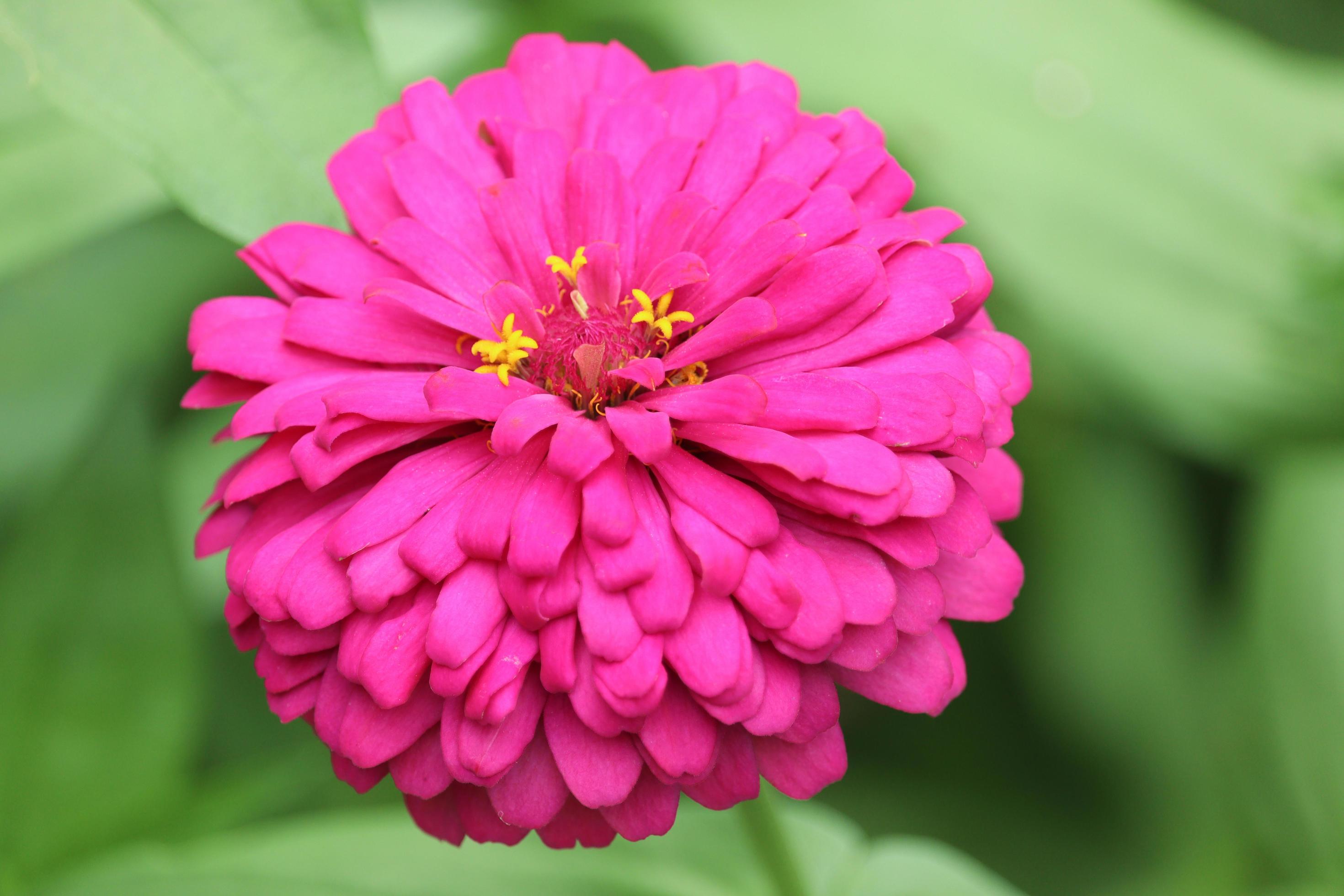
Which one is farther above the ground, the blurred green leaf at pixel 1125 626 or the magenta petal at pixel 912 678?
the magenta petal at pixel 912 678

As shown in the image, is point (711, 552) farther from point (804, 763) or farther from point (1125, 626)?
point (1125, 626)

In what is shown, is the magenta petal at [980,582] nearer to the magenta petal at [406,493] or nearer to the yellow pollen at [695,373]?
the yellow pollen at [695,373]

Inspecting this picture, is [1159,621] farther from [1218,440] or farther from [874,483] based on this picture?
[874,483]

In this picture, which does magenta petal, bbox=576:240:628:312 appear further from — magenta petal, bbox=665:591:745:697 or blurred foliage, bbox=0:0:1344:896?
blurred foliage, bbox=0:0:1344:896

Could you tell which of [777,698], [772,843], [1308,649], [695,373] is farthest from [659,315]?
[1308,649]

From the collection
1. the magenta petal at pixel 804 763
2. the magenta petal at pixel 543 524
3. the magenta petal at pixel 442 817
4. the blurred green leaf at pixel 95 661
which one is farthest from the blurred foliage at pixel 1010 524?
the magenta petal at pixel 543 524

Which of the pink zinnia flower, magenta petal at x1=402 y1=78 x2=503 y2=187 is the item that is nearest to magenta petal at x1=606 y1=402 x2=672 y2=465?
the pink zinnia flower

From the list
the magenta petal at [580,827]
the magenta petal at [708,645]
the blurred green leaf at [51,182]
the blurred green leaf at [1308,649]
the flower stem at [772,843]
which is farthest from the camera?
the blurred green leaf at [1308,649]
